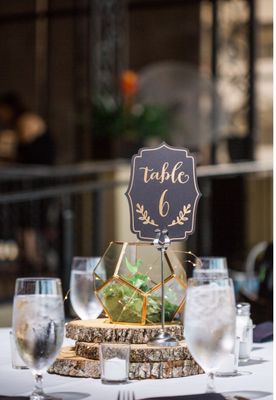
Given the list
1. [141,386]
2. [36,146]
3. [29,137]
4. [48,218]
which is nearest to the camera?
[141,386]

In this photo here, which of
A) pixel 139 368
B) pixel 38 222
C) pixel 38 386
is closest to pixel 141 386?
pixel 139 368

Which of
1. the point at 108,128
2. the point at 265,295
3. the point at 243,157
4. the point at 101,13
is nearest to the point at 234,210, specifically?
the point at 243,157

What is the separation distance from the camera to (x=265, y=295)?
3.96 m

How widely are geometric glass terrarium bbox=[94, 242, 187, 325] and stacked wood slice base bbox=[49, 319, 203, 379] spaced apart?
0.04 meters

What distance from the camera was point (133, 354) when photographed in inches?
65.8

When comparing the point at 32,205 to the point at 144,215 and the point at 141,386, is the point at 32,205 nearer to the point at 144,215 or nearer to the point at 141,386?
the point at 144,215

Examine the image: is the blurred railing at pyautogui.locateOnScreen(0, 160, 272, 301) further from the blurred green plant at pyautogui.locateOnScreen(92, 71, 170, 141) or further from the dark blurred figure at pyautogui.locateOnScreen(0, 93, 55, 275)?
the blurred green plant at pyautogui.locateOnScreen(92, 71, 170, 141)

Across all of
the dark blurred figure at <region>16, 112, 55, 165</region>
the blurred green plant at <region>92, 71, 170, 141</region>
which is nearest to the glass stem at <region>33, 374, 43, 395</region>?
the dark blurred figure at <region>16, 112, 55, 165</region>

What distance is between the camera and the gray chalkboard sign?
1836mm

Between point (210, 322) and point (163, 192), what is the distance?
419 millimetres

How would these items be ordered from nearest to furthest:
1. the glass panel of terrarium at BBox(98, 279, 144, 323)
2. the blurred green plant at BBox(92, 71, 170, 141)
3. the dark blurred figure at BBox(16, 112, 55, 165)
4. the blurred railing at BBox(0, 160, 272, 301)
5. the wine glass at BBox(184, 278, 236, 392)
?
the wine glass at BBox(184, 278, 236, 392) → the glass panel of terrarium at BBox(98, 279, 144, 323) → the blurred railing at BBox(0, 160, 272, 301) → the dark blurred figure at BBox(16, 112, 55, 165) → the blurred green plant at BBox(92, 71, 170, 141)

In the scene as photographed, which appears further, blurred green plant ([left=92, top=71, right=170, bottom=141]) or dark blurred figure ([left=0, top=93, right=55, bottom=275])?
blurred green plant ([left=92, top=71, right=170, bottom=141])

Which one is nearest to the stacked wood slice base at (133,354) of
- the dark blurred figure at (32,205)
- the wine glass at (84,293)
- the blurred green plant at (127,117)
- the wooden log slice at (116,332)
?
the wooden log slice at (116,332)

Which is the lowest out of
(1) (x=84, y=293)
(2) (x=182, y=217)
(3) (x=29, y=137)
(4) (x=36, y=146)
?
(1) (x=84, y=293)
